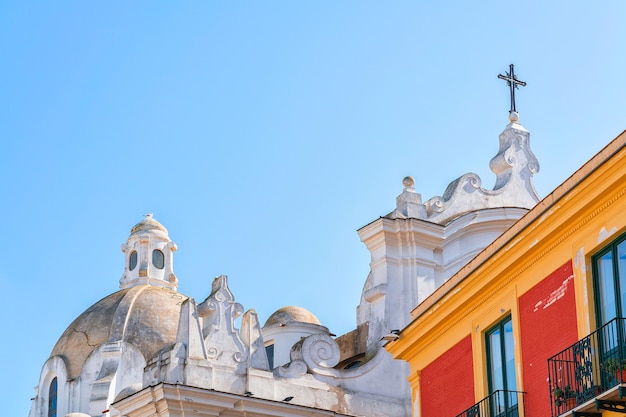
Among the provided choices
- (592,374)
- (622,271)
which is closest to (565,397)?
(592,374)

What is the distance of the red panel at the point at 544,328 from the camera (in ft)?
55.8

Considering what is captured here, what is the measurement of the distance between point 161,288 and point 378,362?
1855 cm

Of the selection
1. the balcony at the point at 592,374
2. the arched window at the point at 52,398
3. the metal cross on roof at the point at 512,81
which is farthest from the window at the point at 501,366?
the arched window at the point at 52,398

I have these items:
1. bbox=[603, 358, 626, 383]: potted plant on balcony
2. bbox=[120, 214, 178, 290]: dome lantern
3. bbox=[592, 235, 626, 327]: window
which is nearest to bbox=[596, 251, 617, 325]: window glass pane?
bbox=[592, 235, 626, 327]: window

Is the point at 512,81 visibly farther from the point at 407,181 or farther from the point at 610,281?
the point at 610,281

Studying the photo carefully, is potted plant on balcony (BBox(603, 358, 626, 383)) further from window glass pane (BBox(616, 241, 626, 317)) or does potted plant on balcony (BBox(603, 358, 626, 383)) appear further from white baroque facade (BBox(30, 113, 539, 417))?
white baroque facade (BBox(30, 113, 539, 417))

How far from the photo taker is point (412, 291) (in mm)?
30016

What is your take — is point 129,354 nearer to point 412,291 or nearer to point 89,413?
point 89,413

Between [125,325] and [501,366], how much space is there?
90.1 feet

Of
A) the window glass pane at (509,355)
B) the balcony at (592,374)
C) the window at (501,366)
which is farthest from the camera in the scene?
the window glass pane at (509,355)

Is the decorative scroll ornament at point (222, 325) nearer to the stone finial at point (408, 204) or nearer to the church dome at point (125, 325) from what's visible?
the stone finial at point (408, 204)

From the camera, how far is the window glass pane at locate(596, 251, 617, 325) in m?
16.3

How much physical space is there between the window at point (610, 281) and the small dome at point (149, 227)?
32.4 metres

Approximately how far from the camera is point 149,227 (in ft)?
158
